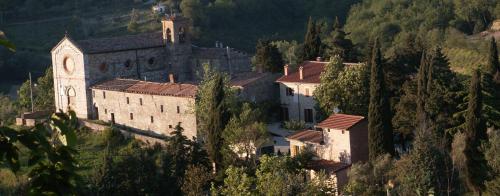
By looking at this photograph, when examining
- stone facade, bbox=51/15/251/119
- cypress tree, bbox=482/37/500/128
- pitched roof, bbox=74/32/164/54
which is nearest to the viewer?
cypress tree, bbox=482/37/500/128

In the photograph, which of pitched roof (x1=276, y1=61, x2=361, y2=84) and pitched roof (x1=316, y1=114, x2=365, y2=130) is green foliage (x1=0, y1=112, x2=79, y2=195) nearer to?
pitched roof (x1=316, y1=114, x2=365, y2=130)

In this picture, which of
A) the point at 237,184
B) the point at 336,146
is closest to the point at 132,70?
the point at 336,146

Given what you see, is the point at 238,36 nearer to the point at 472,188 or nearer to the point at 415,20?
the point at 415,20

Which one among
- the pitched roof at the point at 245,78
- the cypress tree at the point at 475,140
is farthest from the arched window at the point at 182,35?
the cypress tree at the point at 475,140

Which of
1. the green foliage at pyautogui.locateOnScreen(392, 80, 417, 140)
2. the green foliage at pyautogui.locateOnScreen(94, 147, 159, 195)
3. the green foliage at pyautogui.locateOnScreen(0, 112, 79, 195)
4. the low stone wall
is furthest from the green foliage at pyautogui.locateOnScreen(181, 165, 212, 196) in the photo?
the green foliage at pyautogui.locateOnScreen(0, 112, 79, 195)

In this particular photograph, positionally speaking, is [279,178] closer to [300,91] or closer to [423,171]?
[423,171]
